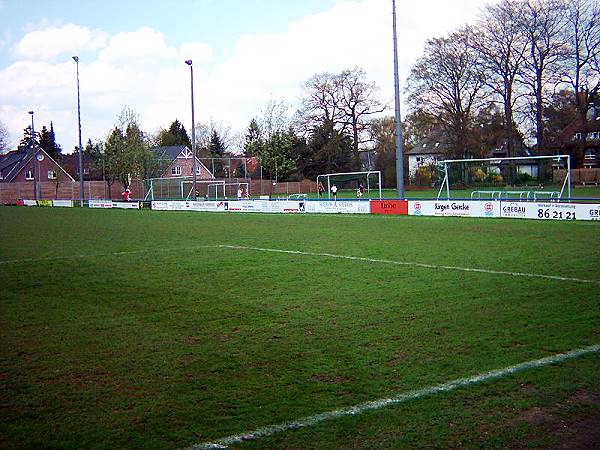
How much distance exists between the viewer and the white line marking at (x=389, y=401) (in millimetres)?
4746

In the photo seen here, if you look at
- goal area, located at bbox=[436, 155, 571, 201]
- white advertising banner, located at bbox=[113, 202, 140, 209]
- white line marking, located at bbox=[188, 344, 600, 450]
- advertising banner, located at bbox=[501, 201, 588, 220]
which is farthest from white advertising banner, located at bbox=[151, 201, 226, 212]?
white line marking, located at bbox=[188, 344, 600, 450]

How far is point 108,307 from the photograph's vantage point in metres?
9.69

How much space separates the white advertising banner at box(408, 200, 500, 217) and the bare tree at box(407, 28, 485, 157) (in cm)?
3116

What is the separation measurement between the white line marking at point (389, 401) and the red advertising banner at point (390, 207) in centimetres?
2391

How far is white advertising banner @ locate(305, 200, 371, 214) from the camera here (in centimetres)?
3286

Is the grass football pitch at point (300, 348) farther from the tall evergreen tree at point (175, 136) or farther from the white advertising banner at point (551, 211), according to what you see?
the tall evergreen tree at point (175, 136)

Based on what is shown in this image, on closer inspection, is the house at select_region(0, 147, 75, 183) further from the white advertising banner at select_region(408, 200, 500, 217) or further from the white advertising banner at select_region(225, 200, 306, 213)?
the white advertising banner at select_region(408, 200, 500, 217)

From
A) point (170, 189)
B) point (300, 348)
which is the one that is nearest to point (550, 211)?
point (300, 348)

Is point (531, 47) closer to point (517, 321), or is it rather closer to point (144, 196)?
point (144, 196)

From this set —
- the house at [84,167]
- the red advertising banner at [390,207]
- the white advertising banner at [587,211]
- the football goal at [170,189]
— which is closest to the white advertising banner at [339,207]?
the red advertising banner at [390,207]

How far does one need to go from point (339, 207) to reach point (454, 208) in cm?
731

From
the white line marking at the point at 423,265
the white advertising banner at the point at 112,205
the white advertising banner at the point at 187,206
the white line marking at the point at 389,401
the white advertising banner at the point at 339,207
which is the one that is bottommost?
the white line marking at the point at 389,401

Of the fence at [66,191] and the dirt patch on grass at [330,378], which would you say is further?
the fence at [66,191]

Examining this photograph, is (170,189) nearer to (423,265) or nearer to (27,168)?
(27,168)
